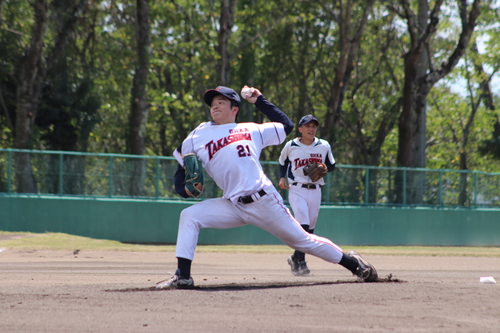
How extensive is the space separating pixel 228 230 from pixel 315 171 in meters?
9.61

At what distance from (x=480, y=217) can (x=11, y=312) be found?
18.7 meters

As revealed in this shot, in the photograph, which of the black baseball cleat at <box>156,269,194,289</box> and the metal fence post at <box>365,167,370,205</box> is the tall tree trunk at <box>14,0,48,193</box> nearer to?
the metal fence post at <box>365,167,370,205</box>

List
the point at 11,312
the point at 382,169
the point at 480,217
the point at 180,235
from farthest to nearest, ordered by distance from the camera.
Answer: the point at 480,217, the point at 382,169, the point at 180,235, the point at 11,312

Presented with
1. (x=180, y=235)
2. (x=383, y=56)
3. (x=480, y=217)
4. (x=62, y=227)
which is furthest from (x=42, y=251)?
(x=383, y=56)

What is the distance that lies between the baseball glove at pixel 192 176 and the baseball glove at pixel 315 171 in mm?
3021

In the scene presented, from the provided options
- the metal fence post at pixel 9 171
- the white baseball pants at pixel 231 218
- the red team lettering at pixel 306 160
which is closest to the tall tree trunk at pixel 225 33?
the metal fence post at pixel 9 171

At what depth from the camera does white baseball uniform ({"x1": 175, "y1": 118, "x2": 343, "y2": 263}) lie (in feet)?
21.3

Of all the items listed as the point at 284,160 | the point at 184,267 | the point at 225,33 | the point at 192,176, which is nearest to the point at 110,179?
the point at 225,33

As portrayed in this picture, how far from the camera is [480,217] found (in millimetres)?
21688

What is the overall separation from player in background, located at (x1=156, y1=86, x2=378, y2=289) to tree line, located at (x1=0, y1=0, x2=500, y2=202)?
37.0 feet

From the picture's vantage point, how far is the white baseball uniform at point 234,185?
6492mm

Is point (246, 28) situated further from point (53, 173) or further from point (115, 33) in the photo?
point (53, 173)

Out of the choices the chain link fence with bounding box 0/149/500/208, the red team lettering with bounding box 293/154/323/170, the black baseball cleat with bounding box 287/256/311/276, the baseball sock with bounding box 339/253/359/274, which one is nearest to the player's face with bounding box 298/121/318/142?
the red team lettering with bounding box 293/154/323/170

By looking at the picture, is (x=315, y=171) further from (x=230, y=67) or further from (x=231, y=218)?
(x=230, y=67)
